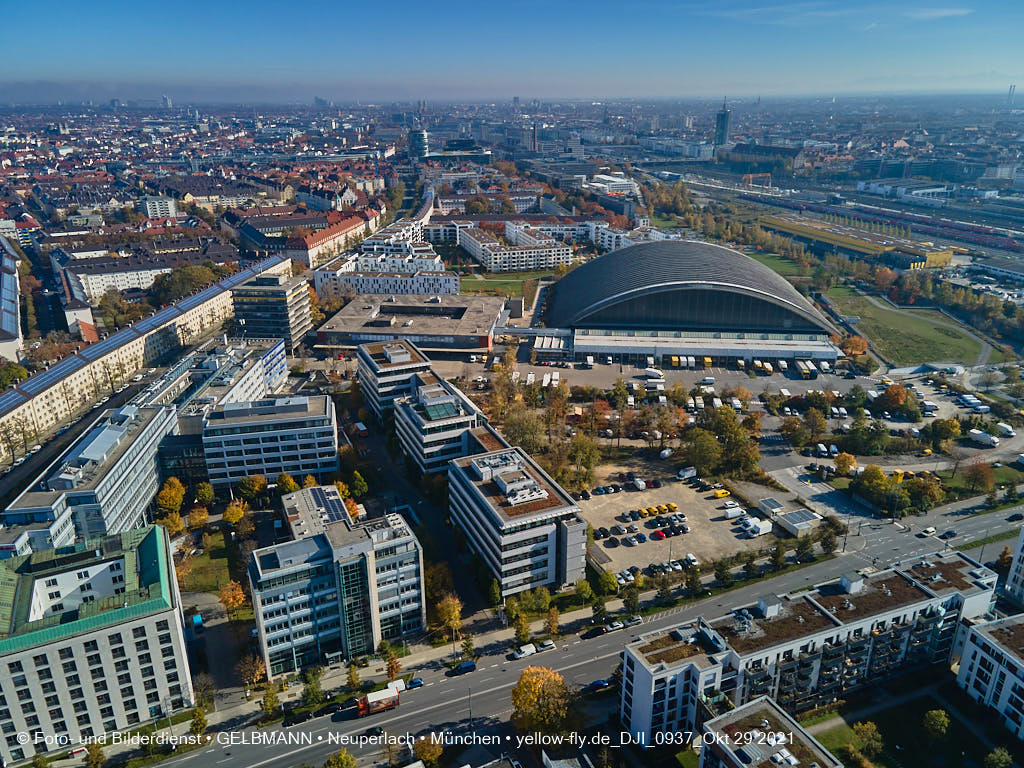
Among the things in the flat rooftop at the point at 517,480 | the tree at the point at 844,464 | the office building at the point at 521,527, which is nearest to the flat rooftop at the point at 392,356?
the flat rooftop at the point at 517,480

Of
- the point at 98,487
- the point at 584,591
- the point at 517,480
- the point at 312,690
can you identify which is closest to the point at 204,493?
the point at 98,487

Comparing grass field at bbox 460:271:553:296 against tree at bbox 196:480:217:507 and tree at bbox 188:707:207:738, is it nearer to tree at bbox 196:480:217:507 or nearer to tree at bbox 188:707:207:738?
tree at bbox 196:480:217:507

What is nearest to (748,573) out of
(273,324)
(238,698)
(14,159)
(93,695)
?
(238,698)

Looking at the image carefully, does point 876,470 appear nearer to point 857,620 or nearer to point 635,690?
point 857,620

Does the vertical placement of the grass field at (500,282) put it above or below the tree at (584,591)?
above

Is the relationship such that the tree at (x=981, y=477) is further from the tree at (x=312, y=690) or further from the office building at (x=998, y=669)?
the tree at (x=312, y=690)

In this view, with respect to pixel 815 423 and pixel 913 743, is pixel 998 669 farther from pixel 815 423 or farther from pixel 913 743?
pixel 815 423

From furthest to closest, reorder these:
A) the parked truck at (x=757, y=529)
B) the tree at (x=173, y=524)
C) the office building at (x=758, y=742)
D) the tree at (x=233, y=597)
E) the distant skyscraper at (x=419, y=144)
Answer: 1. the distant skyscraper at (x=419, y=144)
2. the parked truck at (x=757, y=529)
3. the tree at (x=173, y=524)
4. the tree at (x=233, y=597)
5. the office building at (x=758, y=742)
